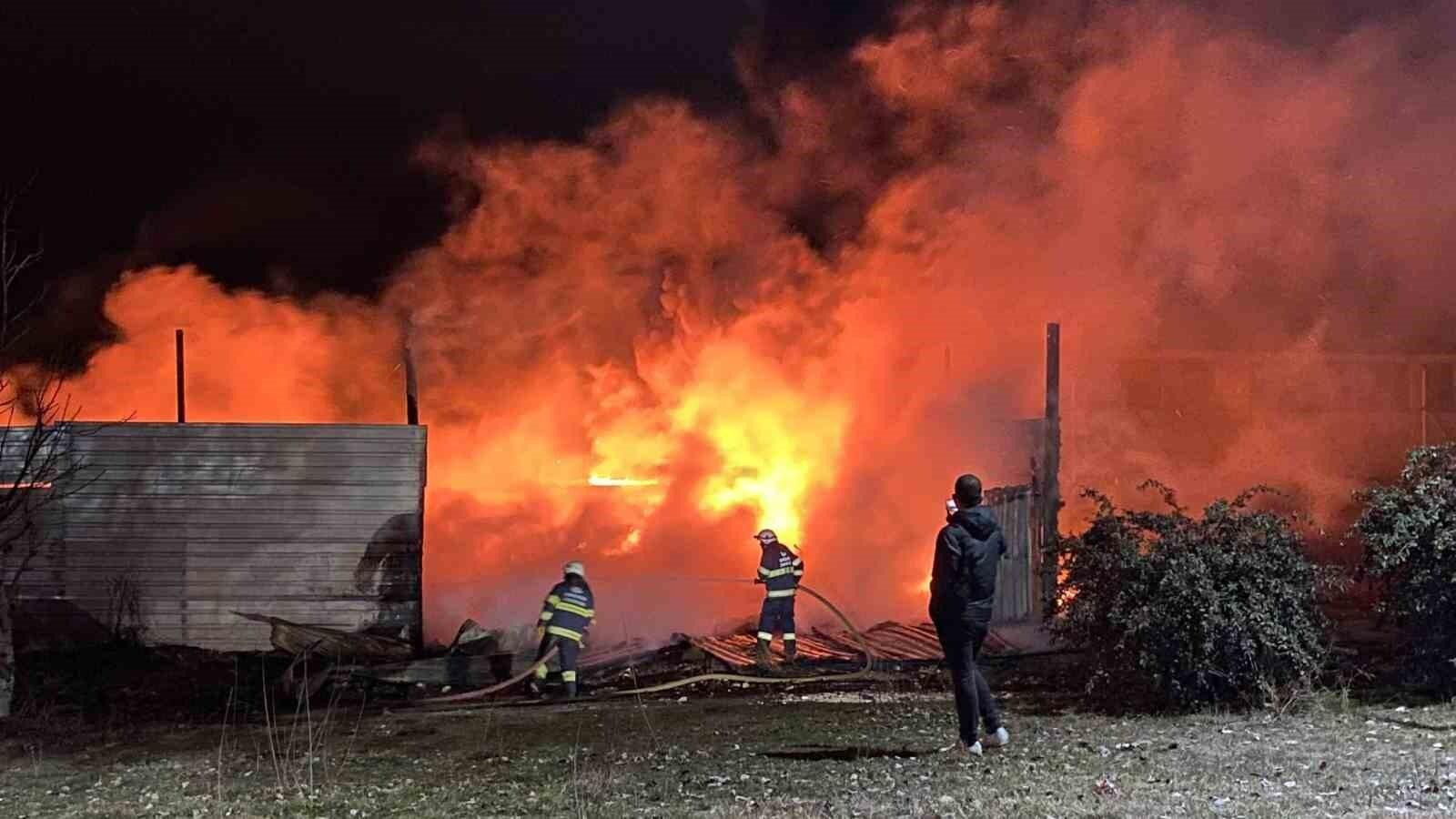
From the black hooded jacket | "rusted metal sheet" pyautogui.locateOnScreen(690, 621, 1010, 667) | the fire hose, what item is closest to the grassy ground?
the black hooded jacket

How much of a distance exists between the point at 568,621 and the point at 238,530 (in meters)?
5.60

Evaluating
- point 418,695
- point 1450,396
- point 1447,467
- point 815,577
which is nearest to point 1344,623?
point 1447,467

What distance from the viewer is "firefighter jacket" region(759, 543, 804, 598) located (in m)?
13.2

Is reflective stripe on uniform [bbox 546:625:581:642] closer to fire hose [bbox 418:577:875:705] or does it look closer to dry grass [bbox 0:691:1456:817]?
fire hose [bbox 418:577:875:705]

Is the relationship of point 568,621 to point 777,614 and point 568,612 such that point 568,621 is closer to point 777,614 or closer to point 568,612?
point 568,612

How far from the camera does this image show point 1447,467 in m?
8.80

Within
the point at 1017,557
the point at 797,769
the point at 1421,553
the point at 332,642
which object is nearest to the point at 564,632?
the point at 332,642

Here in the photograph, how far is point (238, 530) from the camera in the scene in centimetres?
1521

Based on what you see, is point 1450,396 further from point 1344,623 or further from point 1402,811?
point 1402,811

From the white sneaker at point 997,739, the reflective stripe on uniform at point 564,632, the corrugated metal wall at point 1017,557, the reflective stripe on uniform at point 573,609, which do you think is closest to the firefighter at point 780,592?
the reflective stripe on uniform at point 573,609

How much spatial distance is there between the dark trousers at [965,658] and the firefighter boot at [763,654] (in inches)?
205

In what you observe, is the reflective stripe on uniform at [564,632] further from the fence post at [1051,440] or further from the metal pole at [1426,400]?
the metal pole at [1426,400]

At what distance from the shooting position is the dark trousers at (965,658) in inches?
281

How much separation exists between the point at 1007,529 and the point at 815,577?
3135 mm
